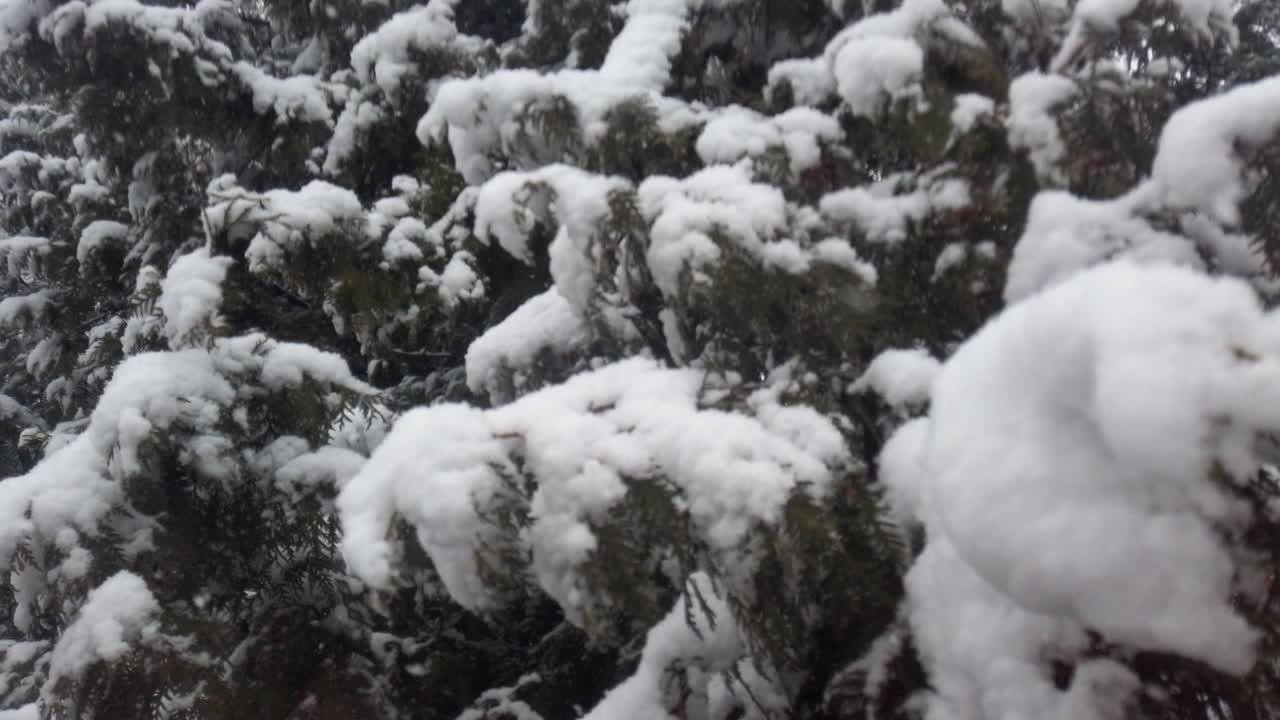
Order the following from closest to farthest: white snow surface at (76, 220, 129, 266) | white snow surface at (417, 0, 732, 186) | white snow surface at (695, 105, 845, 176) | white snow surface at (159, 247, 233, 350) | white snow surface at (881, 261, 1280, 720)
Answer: white snow surface at (881, 261, 1280, 720) < white snow surface at (695, 105, 845, 176) < white snow surface at (417, 0, 732, 186) < white snow surface at (159, 247, 233, 350) < white snow surface at (76, 220, 129, 266)

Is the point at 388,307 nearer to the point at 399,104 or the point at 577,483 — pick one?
the point at 399,104

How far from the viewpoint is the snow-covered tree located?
0.74 metres

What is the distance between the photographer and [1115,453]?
0.69 meters

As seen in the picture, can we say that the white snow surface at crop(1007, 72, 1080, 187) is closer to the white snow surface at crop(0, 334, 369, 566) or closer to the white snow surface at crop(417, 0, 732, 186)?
the white snow surface at crop(417, 0, 732, 186)

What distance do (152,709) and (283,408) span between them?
0.74 metres

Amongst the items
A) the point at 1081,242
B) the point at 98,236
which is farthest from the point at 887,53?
the point at 98,236

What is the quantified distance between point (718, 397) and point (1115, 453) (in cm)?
69

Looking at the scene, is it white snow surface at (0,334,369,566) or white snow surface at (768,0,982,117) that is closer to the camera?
white snow surface at (768,0,982,117)

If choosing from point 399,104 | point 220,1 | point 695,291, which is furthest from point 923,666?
point 220,1

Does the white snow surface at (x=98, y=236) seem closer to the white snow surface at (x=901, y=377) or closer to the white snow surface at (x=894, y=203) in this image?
the white snow surface at (x=894, y=203)

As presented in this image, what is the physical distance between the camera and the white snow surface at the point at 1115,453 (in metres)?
0.65

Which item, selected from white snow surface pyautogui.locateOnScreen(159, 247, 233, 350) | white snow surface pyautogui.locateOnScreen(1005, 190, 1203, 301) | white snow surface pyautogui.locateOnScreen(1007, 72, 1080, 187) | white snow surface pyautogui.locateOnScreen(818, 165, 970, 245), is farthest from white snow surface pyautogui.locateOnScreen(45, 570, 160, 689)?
white snow surface pyautogui.locateOnScreen(1007, 72, 1080, 187)

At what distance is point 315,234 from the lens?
6.63ft

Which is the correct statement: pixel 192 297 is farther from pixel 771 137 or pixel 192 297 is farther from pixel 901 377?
pixel 901 377
